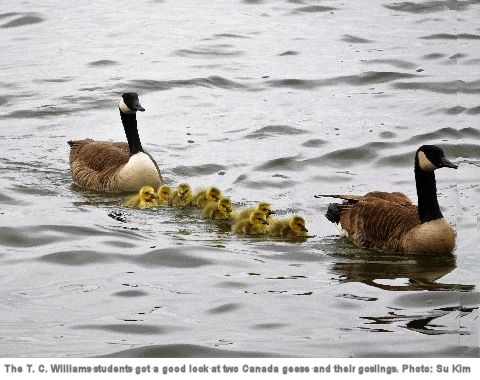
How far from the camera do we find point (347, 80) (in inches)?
749

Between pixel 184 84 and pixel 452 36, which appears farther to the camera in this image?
pixel 452 36

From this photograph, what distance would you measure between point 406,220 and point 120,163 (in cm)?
410

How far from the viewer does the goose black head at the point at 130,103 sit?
46.4 feet

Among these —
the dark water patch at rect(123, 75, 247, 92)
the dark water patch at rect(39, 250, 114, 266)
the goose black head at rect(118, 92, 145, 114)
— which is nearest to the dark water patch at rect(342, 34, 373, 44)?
the dark water patch at rect(123, 75, 247, 92)

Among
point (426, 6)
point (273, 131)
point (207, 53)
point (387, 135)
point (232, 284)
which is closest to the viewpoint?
point (232, 284)

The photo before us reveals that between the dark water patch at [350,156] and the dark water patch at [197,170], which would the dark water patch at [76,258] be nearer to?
the dark water patch at [197,170]

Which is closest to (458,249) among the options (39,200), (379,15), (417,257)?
(417,257)

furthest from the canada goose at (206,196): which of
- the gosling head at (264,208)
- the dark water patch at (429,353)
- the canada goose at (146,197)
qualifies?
the dark water patch at (429,353)

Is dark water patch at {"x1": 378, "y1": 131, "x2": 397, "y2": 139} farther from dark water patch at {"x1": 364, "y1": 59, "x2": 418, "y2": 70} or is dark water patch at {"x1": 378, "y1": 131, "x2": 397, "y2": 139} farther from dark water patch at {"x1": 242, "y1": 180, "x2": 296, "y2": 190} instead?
dark water patch at {"x1": 364, "y1": 59, "x2": 418, "y2": 70}

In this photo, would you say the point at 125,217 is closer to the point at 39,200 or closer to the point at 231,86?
the point at 39,200

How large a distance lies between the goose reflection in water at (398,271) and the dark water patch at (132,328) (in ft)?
6.75

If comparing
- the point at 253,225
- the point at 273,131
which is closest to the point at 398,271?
the point at 253,225

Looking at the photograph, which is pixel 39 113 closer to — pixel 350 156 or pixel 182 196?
pixel 350 156

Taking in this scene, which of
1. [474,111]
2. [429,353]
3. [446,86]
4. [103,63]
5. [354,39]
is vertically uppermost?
[354,39]
